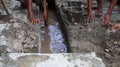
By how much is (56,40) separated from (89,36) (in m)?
0.73

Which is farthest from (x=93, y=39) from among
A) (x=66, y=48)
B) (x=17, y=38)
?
(x=17, y=38)

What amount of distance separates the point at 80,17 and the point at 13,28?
1629mm

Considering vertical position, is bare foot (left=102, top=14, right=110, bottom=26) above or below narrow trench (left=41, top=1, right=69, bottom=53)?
above

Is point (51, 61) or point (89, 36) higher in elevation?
point (51, 61)

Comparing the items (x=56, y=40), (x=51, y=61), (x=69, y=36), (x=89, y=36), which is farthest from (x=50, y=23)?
(x=51, y=61)

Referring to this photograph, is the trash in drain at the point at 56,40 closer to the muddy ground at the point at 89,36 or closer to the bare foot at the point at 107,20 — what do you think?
the muddy ground at the point at 89,36

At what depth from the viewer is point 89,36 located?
184 inches

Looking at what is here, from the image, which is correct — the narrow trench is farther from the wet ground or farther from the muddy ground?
the muddy ground

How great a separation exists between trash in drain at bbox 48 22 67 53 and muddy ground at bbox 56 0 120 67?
0.46 feet

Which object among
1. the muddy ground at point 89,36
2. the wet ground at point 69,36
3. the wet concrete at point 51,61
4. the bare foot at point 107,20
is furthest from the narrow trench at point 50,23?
the wet concrete at point 51,61

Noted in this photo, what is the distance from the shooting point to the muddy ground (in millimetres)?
4156

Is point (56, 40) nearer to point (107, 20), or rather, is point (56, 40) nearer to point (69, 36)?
point (69, 36)

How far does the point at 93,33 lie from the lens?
15.6ft

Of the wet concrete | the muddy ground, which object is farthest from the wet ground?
the wet concrete
